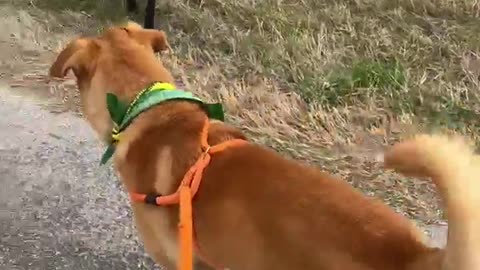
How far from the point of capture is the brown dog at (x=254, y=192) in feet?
6.13

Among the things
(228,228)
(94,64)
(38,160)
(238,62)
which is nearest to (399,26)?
(238,62)

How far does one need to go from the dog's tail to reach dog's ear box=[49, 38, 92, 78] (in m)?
1.31

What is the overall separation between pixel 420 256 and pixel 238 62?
3.20 m

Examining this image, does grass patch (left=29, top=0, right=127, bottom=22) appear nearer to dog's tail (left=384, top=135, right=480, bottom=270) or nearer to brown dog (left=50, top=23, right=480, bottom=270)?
brown dog (left=50, top=23, right=480, bottom=270)

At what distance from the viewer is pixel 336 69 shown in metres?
4.89

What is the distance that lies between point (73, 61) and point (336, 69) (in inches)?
94.2

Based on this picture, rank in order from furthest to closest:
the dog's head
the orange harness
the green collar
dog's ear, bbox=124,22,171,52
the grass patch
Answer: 1. the grass patch
2. dog's ear, bbox=124,22,171,52
3. the dog's head
4. the green collar
5. the orange harness

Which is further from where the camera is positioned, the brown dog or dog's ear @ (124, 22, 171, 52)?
dog's ear @ (124, 22, 171, 52)

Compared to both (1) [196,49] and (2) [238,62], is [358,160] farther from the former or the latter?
(1) [196,49]

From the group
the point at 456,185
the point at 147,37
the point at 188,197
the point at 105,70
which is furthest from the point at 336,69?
the point at 456,185

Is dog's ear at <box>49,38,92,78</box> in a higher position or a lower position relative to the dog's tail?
lower

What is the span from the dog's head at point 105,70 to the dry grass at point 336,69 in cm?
135

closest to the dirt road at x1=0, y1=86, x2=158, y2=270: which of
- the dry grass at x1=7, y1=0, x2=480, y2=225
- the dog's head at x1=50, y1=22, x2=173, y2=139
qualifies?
the dog's head at x1=50, y1=22, x2=173, y2=139

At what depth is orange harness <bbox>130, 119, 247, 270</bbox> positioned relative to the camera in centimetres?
233
